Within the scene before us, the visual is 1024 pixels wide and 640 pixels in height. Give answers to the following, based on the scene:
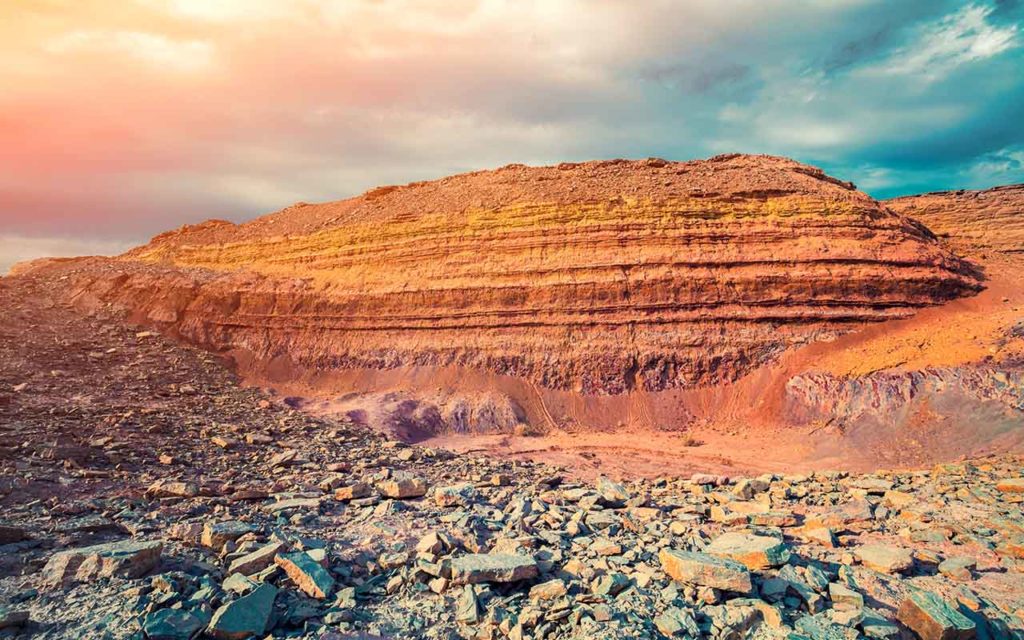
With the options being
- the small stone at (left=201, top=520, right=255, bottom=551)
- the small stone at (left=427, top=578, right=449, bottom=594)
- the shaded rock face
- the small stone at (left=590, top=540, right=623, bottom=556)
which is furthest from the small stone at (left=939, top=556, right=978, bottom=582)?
the shaded rock face

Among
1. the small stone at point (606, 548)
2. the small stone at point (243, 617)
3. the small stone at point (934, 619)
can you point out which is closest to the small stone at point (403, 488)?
the small stone at point (606, 548)

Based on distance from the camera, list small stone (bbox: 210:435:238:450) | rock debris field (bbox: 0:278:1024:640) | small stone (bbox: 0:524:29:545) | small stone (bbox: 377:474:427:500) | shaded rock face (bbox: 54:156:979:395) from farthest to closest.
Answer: shaded rock face (bbox: 54:156:979:395) → small stone (bbox: 210:435:238:450) → small stone (bbox: 377:474:427:500) → small stone (bbox: 0:524:29:545) → rock debris field (bbox: 0:278:1024:640)

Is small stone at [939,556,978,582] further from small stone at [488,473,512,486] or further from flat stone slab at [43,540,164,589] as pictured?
flat stone slab at [43,540,164,589]

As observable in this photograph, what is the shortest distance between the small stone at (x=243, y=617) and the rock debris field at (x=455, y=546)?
0.02 metres

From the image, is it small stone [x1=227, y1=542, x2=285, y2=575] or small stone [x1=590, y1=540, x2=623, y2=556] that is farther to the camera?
small stone [x1=590, y1=540, x2=623, y2=556]

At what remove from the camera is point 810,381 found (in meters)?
19.4

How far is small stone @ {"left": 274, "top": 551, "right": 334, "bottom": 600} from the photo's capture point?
540cm

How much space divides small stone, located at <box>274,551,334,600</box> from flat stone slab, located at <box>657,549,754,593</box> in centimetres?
376

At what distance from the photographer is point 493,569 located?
5.82 meters

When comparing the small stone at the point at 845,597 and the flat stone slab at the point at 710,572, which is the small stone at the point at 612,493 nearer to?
the flat stone slab at the point at 710,572

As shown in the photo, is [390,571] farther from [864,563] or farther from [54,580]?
[864,563]

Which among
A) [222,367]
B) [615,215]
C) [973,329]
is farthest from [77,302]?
[973,329]

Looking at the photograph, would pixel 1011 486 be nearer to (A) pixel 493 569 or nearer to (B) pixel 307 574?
(A) pixel 493 569

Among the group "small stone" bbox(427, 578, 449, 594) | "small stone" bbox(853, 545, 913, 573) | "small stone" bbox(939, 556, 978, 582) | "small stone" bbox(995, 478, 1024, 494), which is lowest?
"small stone" bbox(995, 478, 1024, 494)
